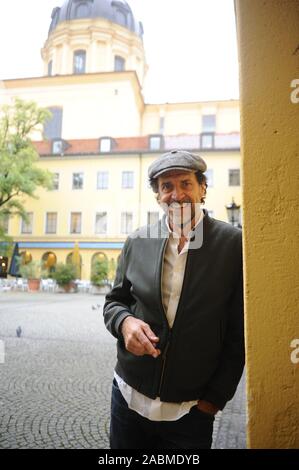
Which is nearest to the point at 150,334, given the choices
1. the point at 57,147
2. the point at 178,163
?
the point at 178,163

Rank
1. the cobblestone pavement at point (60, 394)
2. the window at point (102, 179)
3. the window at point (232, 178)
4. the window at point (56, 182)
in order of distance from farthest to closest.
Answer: the window at point (56, 182) → the window at point (102, 179) → the window at point (232, 178) → the cobblestone pavement at point (60, 394)

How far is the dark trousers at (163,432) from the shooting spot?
1.40m

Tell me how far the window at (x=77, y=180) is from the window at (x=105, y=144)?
2.64m

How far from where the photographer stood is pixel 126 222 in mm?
29047

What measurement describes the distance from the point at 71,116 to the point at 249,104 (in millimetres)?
35618

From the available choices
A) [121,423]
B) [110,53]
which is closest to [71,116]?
[110,53]

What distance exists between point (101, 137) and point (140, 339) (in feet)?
102

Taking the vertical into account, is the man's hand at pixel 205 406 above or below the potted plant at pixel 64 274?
below

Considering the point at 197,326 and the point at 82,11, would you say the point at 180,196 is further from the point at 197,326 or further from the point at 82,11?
the point at 82,11

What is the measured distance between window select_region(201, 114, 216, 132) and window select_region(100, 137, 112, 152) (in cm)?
1096

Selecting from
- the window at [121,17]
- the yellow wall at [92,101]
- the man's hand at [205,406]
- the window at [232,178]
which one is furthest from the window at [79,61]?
Answer: the man's hand at [205,406]

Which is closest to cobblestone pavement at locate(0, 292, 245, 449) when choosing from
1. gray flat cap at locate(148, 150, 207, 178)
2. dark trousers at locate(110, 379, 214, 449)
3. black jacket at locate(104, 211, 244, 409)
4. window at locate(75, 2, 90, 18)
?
dark trousers at locate(110, 379, 214, 449)

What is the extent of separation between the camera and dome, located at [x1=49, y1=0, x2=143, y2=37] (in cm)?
3703

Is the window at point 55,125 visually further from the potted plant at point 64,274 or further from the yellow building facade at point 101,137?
the potted plant at point 64,274
